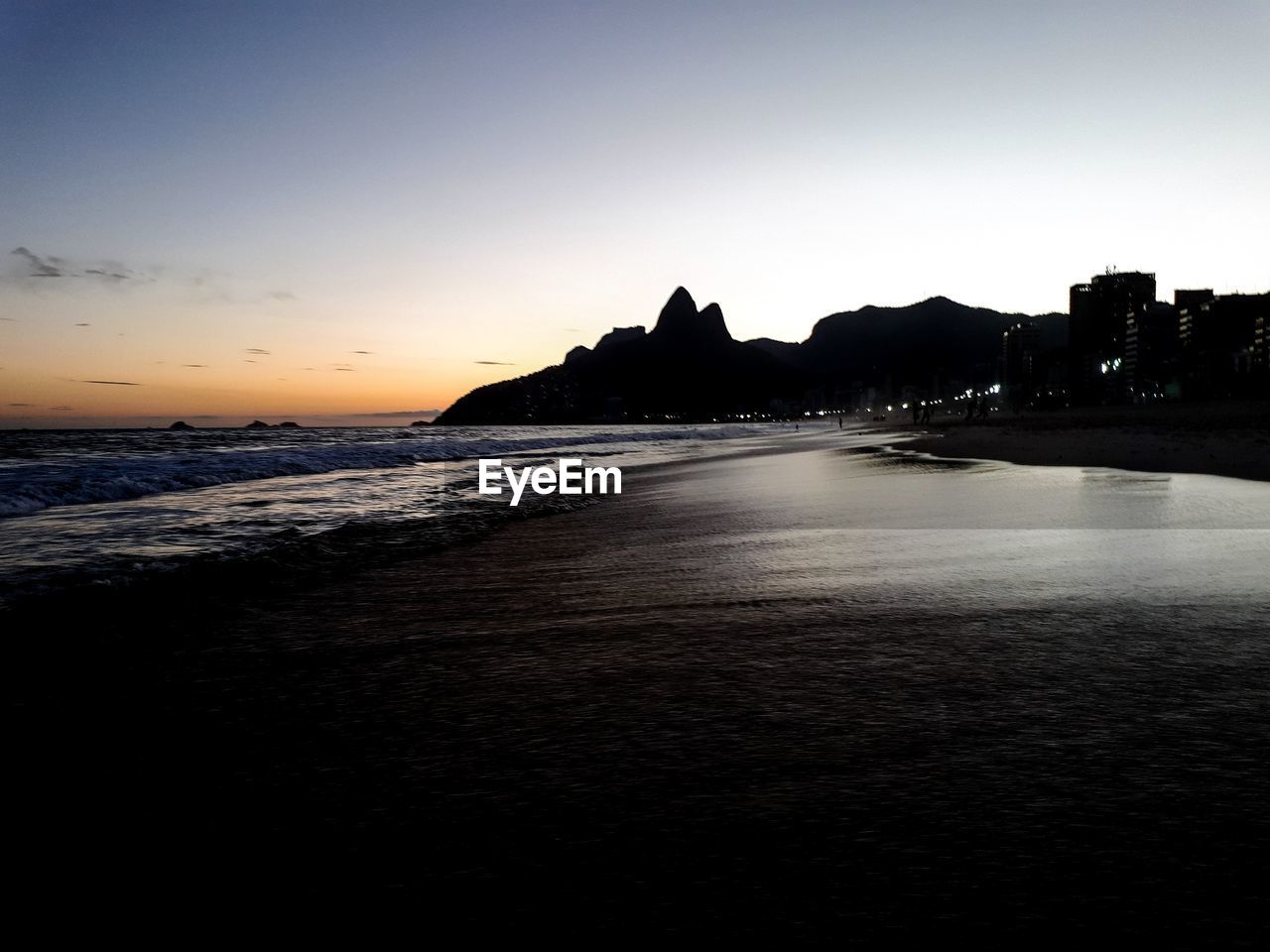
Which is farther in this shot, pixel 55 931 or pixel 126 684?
pixel 126 684

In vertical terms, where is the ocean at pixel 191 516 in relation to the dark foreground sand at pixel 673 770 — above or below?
below

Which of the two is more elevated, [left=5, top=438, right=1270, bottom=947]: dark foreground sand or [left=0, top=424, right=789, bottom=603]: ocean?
[left=5, top=438, right=1270, bottom=947]: dark foreground sand

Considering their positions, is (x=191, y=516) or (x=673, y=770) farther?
(x=191, y=516)

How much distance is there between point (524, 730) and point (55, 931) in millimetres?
1712

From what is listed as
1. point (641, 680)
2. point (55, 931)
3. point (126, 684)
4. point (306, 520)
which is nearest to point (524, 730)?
point (641, 680)

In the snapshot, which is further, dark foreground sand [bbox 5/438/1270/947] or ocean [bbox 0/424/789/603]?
Answer: ocean [bbox 0/424/789/603]

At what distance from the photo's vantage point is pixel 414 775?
9.76 feet

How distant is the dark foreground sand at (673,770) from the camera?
6.94ft

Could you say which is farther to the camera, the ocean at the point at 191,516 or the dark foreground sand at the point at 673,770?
the ocean at the point at 191,516

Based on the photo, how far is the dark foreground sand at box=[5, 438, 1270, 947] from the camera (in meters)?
2.12

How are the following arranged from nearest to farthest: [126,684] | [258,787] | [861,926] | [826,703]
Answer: [861,926], [258,787], [826,703], [126,684]

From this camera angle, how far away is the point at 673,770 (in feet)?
9.63

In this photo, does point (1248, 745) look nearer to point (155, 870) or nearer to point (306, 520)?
point (155, 870)

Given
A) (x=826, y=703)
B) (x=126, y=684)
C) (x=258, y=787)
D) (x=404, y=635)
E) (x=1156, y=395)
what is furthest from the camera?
(x=1156, y=395)
